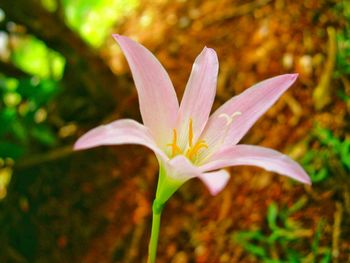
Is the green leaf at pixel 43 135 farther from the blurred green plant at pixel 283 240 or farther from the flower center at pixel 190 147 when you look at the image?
the flower center at pixel 190 147

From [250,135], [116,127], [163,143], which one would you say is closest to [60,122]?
[250,135]

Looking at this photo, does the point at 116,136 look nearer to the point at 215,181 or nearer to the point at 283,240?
the point at 215,181

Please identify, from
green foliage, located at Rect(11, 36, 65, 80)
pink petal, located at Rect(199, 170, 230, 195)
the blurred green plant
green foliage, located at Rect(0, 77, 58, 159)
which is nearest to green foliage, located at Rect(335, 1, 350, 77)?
the blurred green plant

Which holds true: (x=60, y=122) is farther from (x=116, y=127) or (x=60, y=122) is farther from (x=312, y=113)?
(x=116, y=127)

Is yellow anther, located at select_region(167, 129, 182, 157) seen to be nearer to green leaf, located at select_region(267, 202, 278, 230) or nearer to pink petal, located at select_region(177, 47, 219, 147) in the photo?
pink petal, located at select_region(177, 47, 219, 147)

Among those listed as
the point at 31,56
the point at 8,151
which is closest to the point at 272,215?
Result: the point at 8,151

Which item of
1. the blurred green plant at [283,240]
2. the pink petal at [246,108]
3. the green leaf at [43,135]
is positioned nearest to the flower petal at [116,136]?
the pink petal at [246,108]
